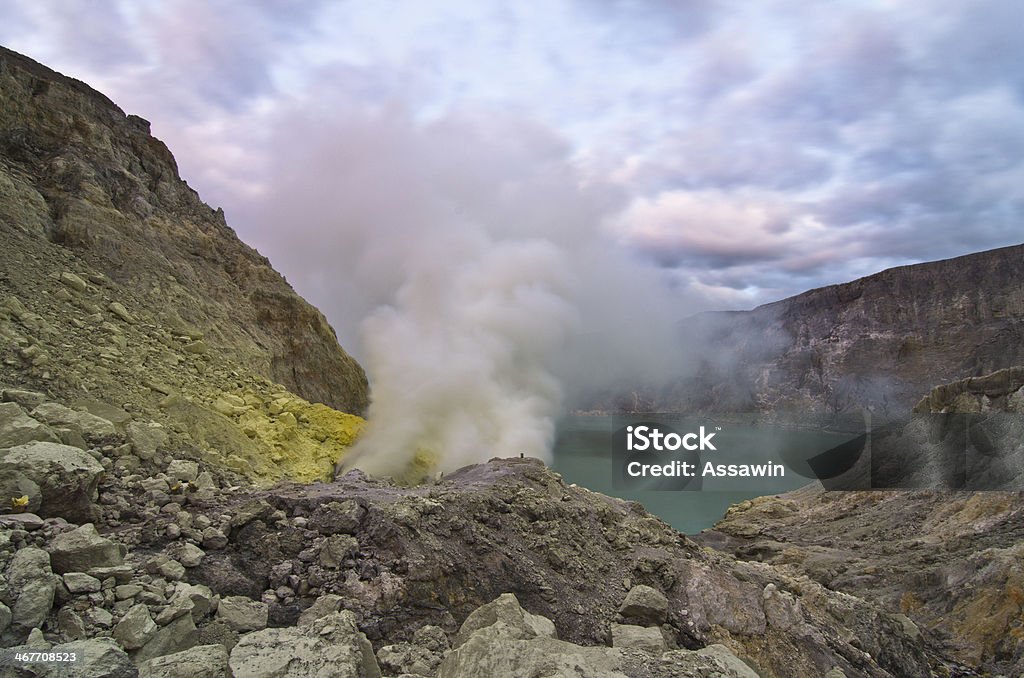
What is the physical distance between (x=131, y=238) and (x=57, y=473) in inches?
354

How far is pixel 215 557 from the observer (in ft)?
14.3

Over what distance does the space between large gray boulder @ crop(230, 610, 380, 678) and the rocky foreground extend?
0.01 metres

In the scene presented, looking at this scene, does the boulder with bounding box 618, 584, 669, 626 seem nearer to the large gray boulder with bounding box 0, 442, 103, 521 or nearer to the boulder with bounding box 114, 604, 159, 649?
the boulder with bounding box 114, 604, 159, 649

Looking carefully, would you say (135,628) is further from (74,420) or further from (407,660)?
(74,420)

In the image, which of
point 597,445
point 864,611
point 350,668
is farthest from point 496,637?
point 597,445

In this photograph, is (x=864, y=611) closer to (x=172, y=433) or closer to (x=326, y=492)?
(x=326, y=492)

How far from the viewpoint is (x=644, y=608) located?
19.2 feet

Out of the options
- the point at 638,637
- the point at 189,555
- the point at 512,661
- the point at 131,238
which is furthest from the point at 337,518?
the point at 131,238

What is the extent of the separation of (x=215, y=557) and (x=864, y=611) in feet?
Result: 26.0

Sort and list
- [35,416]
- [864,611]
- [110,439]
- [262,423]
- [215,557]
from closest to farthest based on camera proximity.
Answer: [215,557], [35,416], [110,439], [864,611], [262,423]

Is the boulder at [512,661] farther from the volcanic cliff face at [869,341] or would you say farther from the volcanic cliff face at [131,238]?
the volcanic cliff face at [869,341]

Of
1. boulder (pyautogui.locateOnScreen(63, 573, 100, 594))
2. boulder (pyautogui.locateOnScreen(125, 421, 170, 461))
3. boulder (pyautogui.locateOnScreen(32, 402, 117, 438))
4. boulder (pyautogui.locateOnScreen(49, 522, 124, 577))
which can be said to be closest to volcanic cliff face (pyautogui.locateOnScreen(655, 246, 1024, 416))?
boulder (pyautogui.locateOnScreen(125, 421, 170, 461))

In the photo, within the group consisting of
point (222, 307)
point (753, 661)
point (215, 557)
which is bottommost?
point (753, 661)

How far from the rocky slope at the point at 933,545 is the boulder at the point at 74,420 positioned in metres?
11.6
